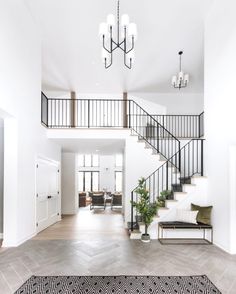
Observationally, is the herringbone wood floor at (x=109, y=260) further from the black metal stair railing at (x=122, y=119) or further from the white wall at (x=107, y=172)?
the white wall at (x=107, y=172)

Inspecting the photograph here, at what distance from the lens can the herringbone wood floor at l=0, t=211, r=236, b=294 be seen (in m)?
3.41

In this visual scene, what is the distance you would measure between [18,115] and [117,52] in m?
3.69

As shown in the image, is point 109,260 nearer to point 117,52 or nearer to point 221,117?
point 221,117

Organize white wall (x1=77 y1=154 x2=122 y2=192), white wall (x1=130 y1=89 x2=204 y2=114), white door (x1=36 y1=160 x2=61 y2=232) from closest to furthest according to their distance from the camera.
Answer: white door (x1=36 y1=160 x2=61 y2=232), white wall (x1=130 y1=89 x2=204 y2=114), white wall (x1=77 y1=154 x2=122 y2=192)

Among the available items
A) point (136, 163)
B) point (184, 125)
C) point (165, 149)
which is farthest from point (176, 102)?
point (136, 163)

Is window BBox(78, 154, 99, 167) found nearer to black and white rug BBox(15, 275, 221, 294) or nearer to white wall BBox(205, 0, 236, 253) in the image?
white wall BBox(205, 0, 236, 253)

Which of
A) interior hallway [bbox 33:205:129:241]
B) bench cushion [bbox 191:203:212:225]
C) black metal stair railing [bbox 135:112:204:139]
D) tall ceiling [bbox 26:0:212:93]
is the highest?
tall ceiling [bbox 26:0:212:93]

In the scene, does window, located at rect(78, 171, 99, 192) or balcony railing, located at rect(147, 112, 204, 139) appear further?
window, located at rect(78, 171, 99, 192)

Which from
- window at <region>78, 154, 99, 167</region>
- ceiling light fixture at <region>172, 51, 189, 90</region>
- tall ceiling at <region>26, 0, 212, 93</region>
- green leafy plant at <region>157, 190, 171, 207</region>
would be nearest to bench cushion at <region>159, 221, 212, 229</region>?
green leafy plant at <region>157, 190, 171, 207</region>

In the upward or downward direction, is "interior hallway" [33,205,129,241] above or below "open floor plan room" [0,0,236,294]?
below

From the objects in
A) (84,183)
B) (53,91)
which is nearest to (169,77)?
(53,91)

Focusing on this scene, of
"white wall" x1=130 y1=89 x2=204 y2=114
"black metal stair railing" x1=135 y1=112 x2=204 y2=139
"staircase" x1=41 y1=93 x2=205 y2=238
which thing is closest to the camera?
"staircase" x1=41 y1=93 x2=205 y2=238

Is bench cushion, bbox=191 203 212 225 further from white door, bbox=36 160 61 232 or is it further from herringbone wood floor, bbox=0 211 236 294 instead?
white door, bbox=36 160 61 232

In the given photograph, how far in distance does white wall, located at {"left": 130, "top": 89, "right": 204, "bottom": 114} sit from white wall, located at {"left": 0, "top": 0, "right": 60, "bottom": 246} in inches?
216
